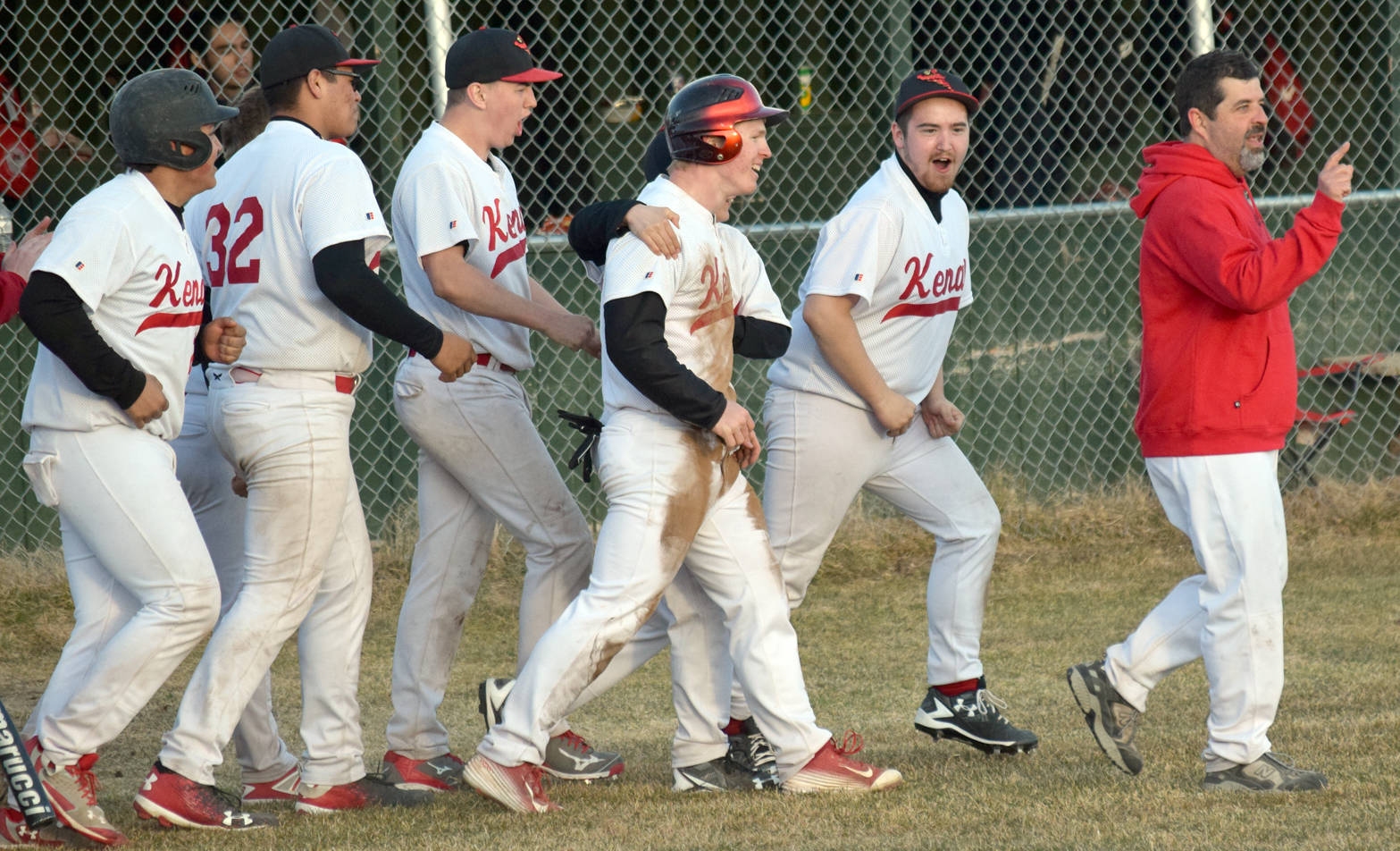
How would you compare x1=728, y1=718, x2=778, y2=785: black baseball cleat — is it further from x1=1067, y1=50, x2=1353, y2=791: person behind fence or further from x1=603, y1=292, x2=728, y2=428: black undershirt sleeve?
x1=603, y1=292, x2=728, y2=428: black undershirt sleeve

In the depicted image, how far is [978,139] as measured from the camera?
8.22 metres

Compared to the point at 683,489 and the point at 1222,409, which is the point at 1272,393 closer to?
the point at 1222,409

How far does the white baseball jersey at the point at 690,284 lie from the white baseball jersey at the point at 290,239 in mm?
652

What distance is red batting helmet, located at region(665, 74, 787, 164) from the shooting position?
393cm

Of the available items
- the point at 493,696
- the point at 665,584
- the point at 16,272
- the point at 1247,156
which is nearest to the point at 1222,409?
the point at 1247,156

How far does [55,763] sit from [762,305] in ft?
6.63

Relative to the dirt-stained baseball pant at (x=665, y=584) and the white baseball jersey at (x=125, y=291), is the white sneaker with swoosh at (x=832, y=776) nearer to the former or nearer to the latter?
the dirt-stained baseball pant at (x=665, y=584)

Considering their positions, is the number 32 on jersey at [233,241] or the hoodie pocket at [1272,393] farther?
the number 32 on jersey at [233,241]

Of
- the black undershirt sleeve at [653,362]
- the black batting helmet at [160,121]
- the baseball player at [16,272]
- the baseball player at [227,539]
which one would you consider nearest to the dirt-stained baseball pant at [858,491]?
the black undershirt sleeve at [653,362]

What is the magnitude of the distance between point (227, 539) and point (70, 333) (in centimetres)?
94

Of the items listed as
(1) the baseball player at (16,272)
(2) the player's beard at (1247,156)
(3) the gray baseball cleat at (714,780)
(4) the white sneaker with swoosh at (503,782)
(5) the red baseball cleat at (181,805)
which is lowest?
(5) the red baseball cleat at (181,805)

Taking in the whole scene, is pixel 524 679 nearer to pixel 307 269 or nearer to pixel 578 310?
pixel 307 269

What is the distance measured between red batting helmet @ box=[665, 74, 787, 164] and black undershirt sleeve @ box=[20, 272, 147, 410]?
55.4 inches

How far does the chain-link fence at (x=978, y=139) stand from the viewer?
7.49m
